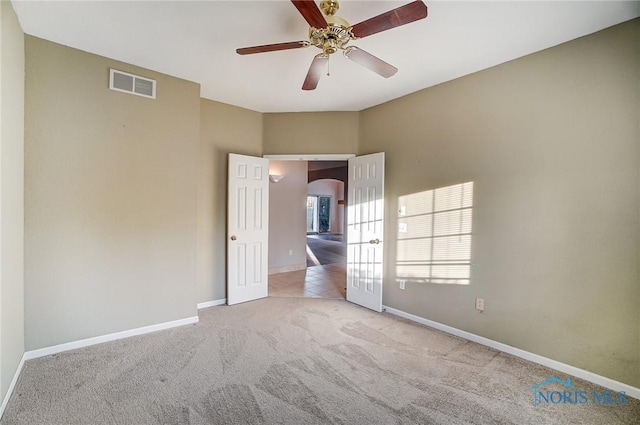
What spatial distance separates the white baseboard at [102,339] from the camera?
267 cm

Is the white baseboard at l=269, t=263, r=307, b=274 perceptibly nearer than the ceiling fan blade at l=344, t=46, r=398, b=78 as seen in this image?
No

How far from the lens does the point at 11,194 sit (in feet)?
7.36

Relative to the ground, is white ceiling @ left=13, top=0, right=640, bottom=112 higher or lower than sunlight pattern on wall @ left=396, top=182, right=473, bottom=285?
higher

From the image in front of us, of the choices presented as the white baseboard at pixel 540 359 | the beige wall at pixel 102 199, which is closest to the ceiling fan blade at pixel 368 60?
the beige wall at pixel 102 199

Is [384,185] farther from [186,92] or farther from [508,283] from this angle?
[186,92]

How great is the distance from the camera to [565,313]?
8.45 feet

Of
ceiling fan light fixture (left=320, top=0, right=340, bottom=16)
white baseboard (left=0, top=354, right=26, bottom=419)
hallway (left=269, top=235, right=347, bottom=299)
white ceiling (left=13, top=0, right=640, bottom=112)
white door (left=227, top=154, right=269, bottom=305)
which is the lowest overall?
hallway (left=269, top=235, right=347, bottom=299)

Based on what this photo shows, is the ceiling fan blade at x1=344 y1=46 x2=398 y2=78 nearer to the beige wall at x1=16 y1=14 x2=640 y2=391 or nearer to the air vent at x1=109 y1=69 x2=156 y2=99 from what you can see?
the beige wall at x1=16 y1=14 x2=640 y2=391

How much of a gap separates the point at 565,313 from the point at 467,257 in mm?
915

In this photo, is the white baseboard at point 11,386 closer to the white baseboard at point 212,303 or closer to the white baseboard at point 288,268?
the white baseboard at point 212,303

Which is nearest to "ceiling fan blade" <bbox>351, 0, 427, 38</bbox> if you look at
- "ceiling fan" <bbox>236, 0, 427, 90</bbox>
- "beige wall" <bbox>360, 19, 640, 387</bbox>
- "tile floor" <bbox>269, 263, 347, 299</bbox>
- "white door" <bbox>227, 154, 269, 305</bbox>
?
"ceiling fan" <bbox>236, 0, 427, 90</bbox>

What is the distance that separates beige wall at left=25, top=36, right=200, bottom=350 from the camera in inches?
105

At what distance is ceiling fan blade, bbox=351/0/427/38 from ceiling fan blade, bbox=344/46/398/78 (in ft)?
0.64

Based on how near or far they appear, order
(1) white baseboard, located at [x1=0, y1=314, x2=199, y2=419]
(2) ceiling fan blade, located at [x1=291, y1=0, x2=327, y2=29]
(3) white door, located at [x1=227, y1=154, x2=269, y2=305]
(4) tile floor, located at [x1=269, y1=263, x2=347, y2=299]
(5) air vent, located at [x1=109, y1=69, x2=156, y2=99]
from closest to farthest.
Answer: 1. (2) ceiling fan blade, located at [x1=291, y1=0, x2=327, y2=29]
2. (1) white baseboard, located at [x1=0, y1=314, x2=199, y2=419]
3. (5) air vent, located at [x1=109, y1=69, x2=156, y2=99]
4. (3) white door, located at [x1=227, y1=154, x2=269, y2=305]
5. (4) tile floor, located at [x1=269, y1=263, x2=347, y2=299]
